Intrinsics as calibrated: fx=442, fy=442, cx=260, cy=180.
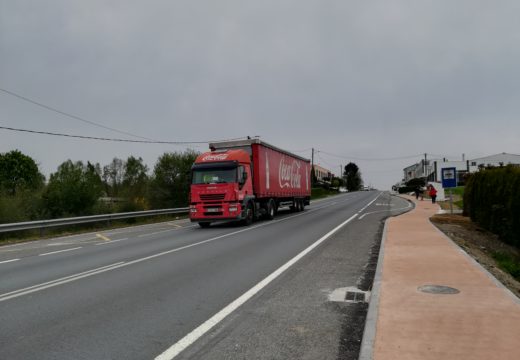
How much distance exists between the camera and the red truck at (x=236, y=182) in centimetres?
1891

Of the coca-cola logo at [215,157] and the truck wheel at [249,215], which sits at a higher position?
the coca-cola logo at [215,157]

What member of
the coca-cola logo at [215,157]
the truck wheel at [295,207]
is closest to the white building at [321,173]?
the truck wheel at [295,207]

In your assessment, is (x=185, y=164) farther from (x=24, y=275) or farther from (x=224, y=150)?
(x=24, y=275)

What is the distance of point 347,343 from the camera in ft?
15.2

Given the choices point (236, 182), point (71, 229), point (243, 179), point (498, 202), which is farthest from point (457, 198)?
point (71, 229)

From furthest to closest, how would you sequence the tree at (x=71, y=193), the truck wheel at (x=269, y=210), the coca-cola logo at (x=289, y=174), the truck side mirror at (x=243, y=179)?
the tree at (x=71, y=193) < the coca-cola logo at (x=289, y=174) < the truck wheel at (x=269, y=210) < the truck side mirror at (x=243, y=179)

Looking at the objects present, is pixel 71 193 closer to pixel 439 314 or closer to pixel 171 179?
pixel 171 179

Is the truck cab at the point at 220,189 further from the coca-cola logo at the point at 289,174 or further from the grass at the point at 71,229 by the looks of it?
the grass at the point at 71,229

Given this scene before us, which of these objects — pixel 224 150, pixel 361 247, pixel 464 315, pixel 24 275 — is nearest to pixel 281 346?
pixel 464 315

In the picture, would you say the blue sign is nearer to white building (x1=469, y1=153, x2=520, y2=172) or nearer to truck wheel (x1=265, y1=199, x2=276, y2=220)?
truck wheel (x1=265, y1=199, x2=276, y2=220)

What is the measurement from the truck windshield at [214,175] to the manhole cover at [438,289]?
1294cm

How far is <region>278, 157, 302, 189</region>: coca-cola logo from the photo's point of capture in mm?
25434

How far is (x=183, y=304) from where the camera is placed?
6.23 m

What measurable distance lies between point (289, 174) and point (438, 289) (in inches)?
823
